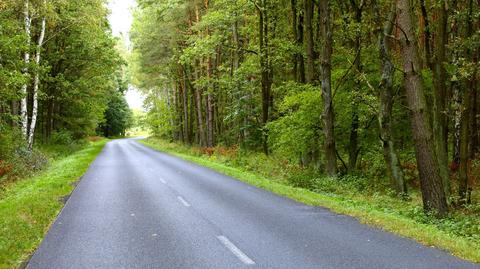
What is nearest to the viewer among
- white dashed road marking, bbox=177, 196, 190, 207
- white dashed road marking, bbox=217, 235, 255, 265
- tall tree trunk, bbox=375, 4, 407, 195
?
white dashed road marking, bbox=217, 235, 255, 265

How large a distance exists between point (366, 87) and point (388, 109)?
382 centimetres

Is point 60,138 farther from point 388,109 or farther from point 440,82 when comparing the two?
point 440,82

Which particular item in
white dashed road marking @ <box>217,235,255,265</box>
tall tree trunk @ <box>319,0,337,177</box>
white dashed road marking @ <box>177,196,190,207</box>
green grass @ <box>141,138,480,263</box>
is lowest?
green grass @ <box>141,138,480,263</box>

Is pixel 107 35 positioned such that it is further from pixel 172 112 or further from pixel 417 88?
pixel 417 88

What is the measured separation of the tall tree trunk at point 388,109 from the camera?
47.6 ft

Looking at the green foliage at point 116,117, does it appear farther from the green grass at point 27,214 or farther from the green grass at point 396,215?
the green grass at point 396,215

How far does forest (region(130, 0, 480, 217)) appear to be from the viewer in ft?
41.7

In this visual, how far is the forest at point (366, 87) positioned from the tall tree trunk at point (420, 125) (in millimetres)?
26

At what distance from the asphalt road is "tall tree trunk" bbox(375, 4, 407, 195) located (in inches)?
187

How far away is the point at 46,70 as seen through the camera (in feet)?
72.8

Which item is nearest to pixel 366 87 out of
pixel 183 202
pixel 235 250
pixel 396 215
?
pixel 396 215

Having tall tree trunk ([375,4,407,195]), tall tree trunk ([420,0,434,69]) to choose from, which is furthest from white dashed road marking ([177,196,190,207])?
tall tree trunk ([420,0,434,69])

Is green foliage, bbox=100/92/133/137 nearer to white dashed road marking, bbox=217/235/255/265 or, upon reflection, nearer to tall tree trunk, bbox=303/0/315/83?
tall tree trunk, bbox=303/0/315/83

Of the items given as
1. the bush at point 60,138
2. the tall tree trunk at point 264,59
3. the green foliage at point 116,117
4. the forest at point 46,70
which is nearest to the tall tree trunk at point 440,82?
the tall tree trunk at point 264,59
